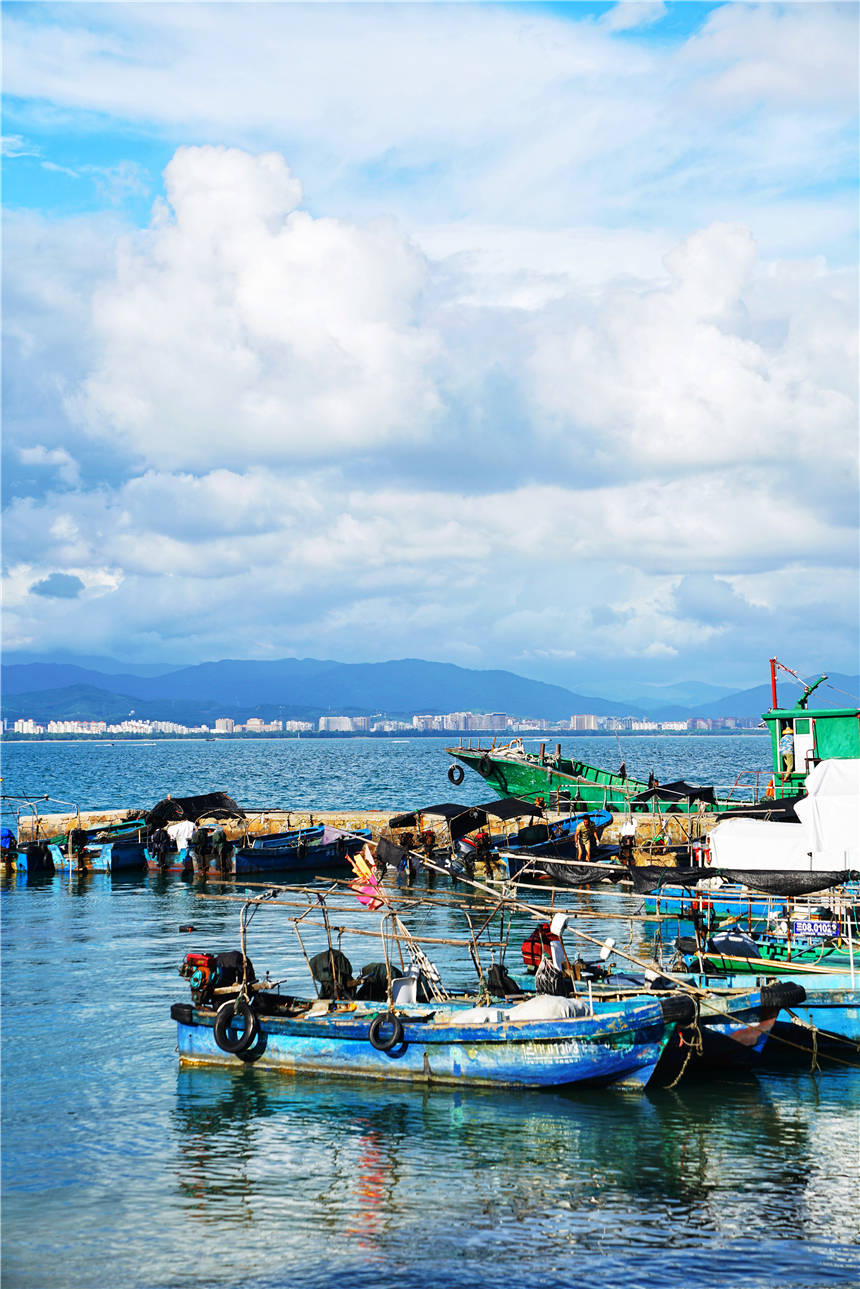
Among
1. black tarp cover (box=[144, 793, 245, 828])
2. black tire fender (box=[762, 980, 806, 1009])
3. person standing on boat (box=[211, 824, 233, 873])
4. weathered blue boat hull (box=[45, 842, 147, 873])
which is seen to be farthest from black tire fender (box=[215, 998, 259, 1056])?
black tarp cover (box=[144, 793, 245, 828])

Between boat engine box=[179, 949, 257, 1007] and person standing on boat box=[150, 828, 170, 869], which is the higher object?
person standing on boat box=[150, 828, 170, 869]

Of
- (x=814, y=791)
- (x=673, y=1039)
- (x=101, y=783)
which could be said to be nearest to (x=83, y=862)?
(x=814, y=791)

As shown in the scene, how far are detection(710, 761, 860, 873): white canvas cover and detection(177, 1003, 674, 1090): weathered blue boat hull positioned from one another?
10217 mm

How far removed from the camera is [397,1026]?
21.6 meters

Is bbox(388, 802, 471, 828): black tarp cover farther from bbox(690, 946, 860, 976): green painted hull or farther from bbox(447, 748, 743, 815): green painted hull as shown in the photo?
bbox(690, 946, 860, 976): green painted hull

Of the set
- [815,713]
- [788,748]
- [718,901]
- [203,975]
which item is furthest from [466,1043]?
[788,748]

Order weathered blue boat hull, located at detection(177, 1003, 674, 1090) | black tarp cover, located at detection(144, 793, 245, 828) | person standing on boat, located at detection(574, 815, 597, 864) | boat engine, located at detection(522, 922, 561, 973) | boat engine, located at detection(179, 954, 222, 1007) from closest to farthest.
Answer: weathered blue boat hull, located at detection(177, 1003, 674, 1090) → boat engine, located at detection(179, 954, 222, 1007) → boat engine, located at detection(522, 922, 561, 973) → person standing on boat, located at detection(574, 815, 597, 864) → black tarp cover, located at detection(144, 793, 245, 828)

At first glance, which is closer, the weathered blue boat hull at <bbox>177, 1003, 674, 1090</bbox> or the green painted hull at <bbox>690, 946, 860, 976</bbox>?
the weathered blue boat hull at <bbox>177, 1003, 674, 1090</bbox>

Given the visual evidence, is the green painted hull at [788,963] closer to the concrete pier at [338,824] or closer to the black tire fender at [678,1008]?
the black tire fender at [678,1008]

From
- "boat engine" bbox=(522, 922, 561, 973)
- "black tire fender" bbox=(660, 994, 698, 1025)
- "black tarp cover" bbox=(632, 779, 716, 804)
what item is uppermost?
"black tarp cover" bbox=(632, 779, 716, 804)

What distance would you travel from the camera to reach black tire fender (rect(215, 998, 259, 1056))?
74.1ft

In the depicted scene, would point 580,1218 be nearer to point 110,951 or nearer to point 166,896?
point 110,951

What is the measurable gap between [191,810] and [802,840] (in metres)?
35.4

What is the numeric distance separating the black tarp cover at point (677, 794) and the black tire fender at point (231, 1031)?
35.5 m
